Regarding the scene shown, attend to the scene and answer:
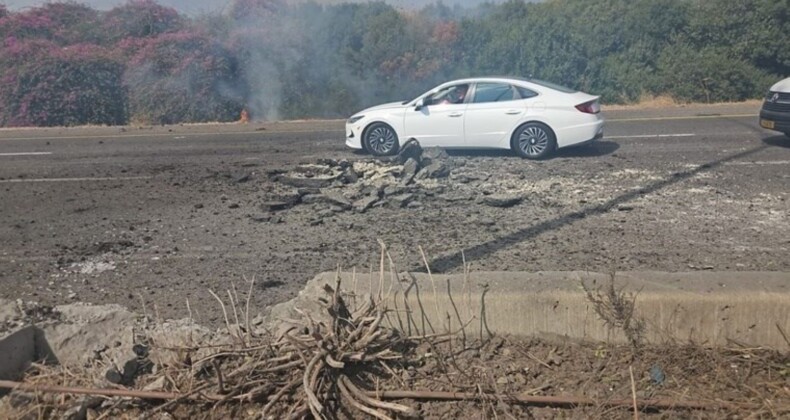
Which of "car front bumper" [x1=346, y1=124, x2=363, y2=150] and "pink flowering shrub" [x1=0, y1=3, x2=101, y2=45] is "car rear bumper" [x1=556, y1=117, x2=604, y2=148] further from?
"pink flowering shrub" [x1=0, y1=3, x2=101, y2=45]

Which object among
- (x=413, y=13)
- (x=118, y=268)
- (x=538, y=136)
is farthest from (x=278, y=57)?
(x=118, y=268)

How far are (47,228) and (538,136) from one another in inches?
312

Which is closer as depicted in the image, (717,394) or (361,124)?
(717,394)

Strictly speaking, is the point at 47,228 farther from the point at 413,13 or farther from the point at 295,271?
the point at 413,13

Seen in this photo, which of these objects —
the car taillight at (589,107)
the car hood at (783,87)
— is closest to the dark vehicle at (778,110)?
the car hood at (783,87)

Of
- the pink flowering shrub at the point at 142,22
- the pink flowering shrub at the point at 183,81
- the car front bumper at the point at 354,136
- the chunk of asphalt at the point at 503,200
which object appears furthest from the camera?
the pink flowering shrub at the point at 142,22

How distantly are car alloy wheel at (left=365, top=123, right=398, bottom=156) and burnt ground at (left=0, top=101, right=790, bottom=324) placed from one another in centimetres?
84

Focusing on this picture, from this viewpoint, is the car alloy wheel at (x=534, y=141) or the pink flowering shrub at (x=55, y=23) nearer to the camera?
the car alloy wheel at (x=534, y=141)

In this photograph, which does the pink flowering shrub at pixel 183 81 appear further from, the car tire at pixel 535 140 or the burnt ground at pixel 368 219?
the car tire at pixel 535 140

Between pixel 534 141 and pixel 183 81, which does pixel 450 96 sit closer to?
pixel 534 141

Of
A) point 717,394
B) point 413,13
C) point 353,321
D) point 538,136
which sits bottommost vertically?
point 717,394

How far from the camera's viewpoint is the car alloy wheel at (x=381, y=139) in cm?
1336

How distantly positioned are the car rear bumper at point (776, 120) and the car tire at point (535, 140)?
397 cm

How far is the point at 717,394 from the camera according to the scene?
411 centimetres
